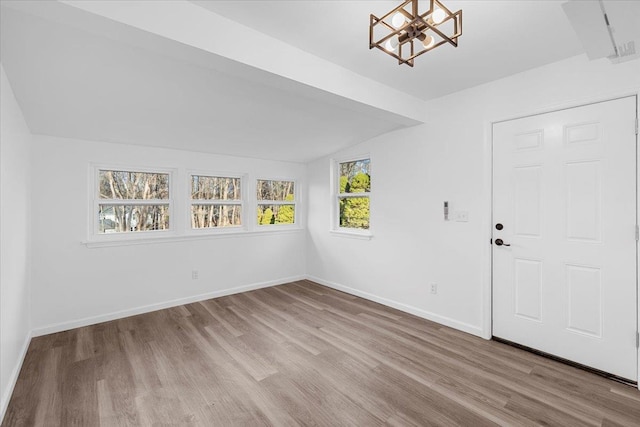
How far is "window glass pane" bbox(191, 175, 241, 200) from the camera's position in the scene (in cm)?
416

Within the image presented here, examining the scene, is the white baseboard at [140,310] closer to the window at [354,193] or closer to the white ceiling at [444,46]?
the window at [354,193]

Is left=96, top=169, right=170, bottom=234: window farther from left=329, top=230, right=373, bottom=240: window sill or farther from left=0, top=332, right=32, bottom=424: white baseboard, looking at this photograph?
left=329, top=230, right=373, bottom=240: window sill

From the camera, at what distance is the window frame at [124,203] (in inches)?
132

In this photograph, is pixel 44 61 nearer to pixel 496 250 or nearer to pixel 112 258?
pixel 112 258

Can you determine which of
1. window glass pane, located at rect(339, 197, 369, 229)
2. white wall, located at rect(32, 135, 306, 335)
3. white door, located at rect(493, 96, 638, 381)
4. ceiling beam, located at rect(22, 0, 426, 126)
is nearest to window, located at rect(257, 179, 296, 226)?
white wall, located at rect(32, 135, 306, 335)

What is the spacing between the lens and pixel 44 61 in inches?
77.7

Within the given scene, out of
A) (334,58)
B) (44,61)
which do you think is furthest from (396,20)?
(44,61)

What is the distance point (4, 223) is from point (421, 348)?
327cm

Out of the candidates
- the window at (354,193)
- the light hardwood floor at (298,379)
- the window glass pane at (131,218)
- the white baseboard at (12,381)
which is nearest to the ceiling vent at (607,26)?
the light hardwood floor at (298,379)

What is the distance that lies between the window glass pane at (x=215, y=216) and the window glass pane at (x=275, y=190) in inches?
18.1

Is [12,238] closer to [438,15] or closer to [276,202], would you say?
[438,15]

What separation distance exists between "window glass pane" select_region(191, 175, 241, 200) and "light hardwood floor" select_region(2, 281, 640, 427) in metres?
1.75

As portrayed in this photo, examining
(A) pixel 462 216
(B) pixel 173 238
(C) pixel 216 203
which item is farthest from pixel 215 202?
(A) pixel 462 216

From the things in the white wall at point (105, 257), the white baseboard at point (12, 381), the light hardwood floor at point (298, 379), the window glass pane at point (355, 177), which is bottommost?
the light hardwood floor at point (298, 379)
